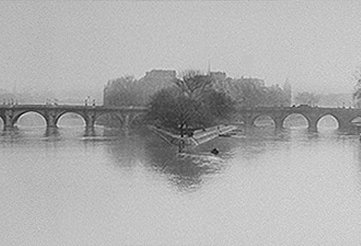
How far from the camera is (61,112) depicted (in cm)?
7019

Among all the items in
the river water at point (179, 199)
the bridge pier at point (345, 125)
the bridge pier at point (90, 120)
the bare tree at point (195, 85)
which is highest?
the bare tree at point (195, 85)

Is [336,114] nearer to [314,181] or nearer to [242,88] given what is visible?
[242,88]

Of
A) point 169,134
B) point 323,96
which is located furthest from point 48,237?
point 323,96

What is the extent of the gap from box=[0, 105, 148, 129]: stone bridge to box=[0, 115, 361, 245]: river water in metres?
33.5

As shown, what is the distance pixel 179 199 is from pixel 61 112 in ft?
174

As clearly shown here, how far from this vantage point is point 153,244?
522 inches

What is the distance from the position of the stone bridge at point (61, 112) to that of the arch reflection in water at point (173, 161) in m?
25.9

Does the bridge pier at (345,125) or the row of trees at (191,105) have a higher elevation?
the row of trees at (191,105)

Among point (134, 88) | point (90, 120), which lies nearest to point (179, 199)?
point (90, 120)

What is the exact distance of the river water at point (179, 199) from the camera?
555 inches

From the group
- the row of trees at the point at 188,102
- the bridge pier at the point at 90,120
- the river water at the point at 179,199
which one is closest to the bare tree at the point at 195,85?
the row of trees at the point at 188,102

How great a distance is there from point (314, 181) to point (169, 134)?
2347 centimetres

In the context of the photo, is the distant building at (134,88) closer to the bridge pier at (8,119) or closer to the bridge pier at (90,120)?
the bridge pier at (90,120)

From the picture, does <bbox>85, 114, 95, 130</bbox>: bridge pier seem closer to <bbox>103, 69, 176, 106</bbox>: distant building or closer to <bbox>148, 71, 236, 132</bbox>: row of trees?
<bbox>103, 69, 176, 106</bbox>: distant building
